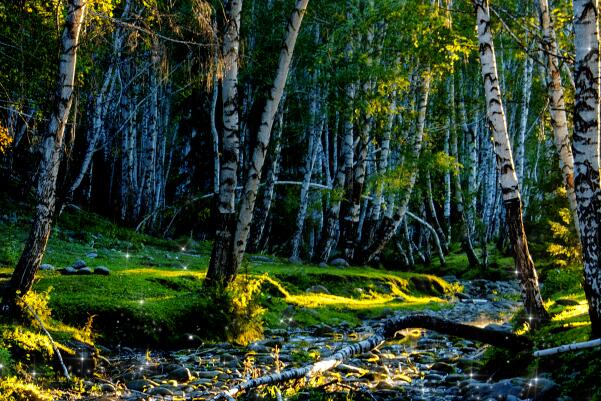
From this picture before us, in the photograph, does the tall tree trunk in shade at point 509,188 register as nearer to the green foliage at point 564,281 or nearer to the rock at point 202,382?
the rock at point 202,382

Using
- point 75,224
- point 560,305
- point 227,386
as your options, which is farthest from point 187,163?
point 227,386

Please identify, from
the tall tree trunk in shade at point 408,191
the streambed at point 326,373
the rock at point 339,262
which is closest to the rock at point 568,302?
the streambed at point 326,373

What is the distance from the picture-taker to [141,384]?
272 inches

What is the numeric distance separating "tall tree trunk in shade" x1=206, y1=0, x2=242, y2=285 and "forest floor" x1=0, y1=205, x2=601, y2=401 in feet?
2.26

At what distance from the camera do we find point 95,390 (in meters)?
6.57

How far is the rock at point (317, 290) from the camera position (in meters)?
15.6

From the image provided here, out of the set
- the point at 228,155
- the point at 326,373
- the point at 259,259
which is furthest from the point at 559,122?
the point at 259,259

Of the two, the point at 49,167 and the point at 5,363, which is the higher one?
the point at 49,167

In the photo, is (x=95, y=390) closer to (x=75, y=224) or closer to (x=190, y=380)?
(x=190, y=380)

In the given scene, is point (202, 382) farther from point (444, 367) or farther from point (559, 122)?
point (559, 122)

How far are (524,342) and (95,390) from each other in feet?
18.2

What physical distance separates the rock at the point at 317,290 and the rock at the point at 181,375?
Answer: 8.09 meters

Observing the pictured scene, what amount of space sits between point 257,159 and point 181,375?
15.7ft

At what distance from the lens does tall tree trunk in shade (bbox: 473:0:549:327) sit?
910cm
